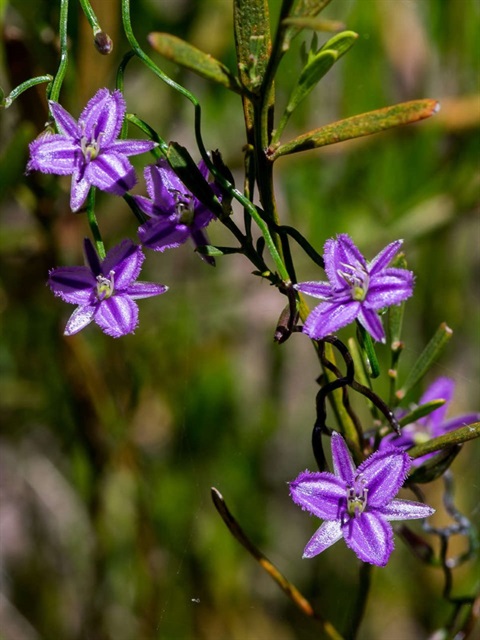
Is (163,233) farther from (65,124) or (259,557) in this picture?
(259,557)

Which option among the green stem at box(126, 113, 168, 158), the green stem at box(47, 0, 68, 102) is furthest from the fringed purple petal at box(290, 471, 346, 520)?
the green stem at box(47, 0, 68, 102)

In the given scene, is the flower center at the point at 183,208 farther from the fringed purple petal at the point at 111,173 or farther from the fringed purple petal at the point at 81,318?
the fringed purple petal at the point at 81,318

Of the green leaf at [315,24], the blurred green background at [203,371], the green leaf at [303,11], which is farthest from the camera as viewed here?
the blurred green background at [203,371]

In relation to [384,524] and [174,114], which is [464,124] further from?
[384,524]

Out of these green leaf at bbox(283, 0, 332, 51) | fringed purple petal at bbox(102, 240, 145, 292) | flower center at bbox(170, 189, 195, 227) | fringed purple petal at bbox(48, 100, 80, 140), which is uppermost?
green leaf at bbox(283, 0, 332, 51)

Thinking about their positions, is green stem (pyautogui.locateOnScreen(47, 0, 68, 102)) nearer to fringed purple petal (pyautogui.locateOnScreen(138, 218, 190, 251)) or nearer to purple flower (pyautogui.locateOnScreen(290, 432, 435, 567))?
fringed purple petal (pyautogui.locateOnScreen(138, 218, 190, 251))

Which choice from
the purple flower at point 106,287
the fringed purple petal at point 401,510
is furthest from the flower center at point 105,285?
the fringed purple petal at point 401,510

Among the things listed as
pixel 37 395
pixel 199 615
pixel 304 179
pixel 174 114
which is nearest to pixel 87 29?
pixel 174 114
